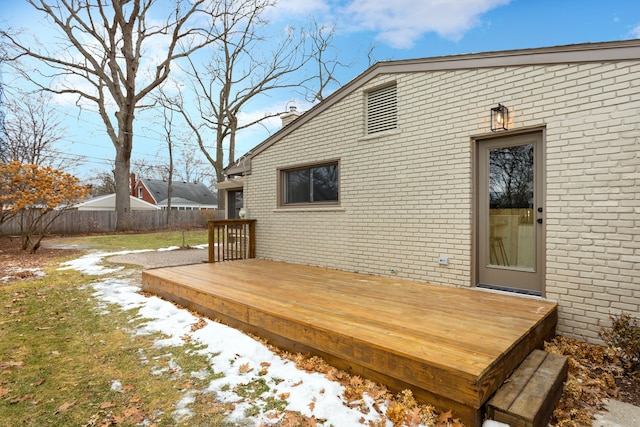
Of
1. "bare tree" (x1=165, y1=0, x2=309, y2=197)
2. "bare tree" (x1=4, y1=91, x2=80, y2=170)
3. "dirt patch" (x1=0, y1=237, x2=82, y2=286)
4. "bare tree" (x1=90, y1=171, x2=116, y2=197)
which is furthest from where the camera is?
"bare tree" (x1=90, y1=171, x2=116, y2=197)

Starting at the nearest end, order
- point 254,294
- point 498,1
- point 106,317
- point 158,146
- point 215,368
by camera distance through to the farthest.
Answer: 1. point 215,368
2. point 254,294
3. point 106,317
4. point 498,1
5. point 158,146

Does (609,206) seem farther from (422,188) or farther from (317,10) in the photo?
(317,10)

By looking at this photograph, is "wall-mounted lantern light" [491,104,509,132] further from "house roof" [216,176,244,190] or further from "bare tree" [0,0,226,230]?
"bare tree" [0,0,226,230]

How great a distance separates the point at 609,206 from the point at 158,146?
88.7 feet

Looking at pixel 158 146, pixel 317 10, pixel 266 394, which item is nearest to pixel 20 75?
pixel 158 146

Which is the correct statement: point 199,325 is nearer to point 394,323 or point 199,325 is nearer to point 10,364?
point 10,364

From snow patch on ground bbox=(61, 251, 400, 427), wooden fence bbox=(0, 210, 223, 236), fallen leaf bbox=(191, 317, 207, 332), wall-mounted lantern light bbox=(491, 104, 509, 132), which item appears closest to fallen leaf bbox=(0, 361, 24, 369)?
snow patch on ground bbox=(61, 251, 400, 427)

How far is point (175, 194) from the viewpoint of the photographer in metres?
32.0

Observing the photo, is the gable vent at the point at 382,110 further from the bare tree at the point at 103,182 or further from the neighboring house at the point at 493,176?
the bare tree at the point at 103,182

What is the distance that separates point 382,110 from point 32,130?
23.8m

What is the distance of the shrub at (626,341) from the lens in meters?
2.64

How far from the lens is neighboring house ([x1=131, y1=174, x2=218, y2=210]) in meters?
30.7

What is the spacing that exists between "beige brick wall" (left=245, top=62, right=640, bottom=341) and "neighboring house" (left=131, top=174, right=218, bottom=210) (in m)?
27.4

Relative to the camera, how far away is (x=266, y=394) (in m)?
2.36
